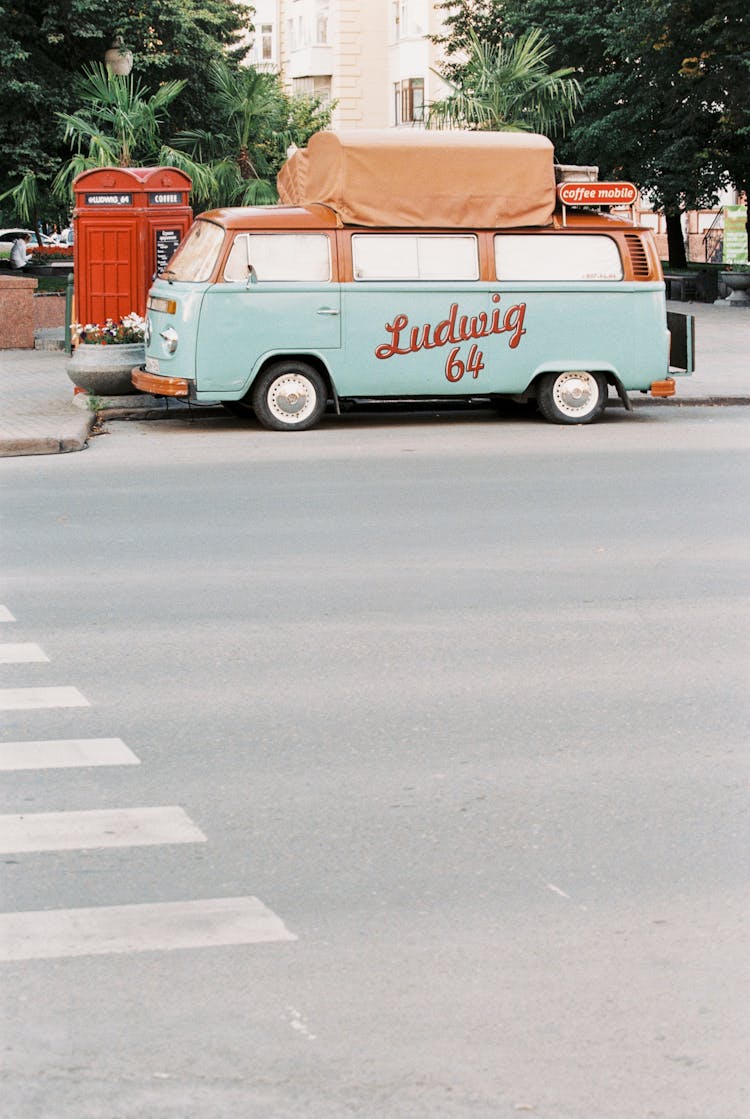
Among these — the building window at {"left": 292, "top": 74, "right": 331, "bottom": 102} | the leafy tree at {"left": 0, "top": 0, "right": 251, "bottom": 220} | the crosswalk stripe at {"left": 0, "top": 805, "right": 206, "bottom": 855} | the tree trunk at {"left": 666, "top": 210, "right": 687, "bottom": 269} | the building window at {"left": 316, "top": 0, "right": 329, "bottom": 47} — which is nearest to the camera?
the crosswalk stripe at {"left": 0, "top": 805, "right": 206, "bottom": 855}

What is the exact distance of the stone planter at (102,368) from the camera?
17.9 meters

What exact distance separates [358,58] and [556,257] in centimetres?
5816

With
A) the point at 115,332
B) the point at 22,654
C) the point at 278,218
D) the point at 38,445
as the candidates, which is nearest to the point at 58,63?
the point at 115,332

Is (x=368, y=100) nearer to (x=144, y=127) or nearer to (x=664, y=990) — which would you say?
(x=144, y=127)

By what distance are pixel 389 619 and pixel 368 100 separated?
66374 mm

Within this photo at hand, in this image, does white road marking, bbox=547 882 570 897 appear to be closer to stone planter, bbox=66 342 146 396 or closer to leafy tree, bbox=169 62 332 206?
stone planter, bbox=66 342 146 396

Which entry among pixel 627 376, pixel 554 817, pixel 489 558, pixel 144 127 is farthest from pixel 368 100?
pixel 554 817

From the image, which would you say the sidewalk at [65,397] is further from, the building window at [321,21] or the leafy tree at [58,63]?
the building window at [321,21]

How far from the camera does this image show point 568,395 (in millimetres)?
17078

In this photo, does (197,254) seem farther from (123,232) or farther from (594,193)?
(594,193)

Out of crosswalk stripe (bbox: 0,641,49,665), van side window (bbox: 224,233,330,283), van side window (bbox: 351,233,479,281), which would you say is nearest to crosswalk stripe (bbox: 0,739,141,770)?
crosswalk stripe (bbox: 0,641,49,665)

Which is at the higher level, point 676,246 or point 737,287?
point 676,246

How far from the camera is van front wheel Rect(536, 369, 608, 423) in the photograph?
17047 millimetres

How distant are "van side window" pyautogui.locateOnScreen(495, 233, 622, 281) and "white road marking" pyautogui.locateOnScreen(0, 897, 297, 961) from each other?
1269 cm
